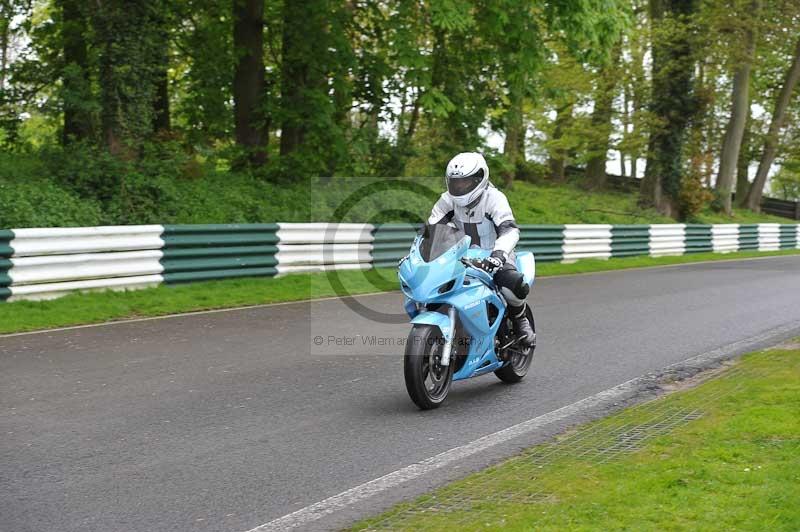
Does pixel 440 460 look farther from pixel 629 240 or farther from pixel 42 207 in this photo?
pixel 629 240

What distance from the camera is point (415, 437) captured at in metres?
6.62

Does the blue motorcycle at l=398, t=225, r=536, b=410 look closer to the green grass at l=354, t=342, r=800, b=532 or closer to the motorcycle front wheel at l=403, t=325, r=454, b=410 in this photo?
the motorcycle front wheel at l=403, t=325, r=454, b=410

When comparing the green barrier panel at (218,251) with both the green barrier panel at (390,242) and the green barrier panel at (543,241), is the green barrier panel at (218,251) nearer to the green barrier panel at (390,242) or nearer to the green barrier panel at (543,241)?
the green barrier panel at (390,242)

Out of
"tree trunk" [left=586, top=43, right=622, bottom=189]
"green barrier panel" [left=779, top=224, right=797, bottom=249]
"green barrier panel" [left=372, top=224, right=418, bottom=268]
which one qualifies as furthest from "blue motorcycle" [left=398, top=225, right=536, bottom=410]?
"tree trunk" [left=586, top=43, right=622, bottom=189]

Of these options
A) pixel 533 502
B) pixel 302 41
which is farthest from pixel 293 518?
pixel 302 41

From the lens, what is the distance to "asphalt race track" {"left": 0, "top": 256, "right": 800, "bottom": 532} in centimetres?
519

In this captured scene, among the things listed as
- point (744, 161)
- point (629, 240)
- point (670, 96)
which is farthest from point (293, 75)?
point (744, 161)

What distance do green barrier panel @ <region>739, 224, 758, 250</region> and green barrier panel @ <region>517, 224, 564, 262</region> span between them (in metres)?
12.0

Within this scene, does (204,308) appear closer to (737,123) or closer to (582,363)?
(582,363)

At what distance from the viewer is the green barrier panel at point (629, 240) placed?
24516 millimetres

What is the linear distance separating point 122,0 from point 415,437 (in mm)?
12378

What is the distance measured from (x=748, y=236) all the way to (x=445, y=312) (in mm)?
27336

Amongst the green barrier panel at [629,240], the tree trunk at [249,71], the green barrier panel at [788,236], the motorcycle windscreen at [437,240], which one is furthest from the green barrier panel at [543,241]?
the green barrier panel at [788,236]

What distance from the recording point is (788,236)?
3500 centimetres
